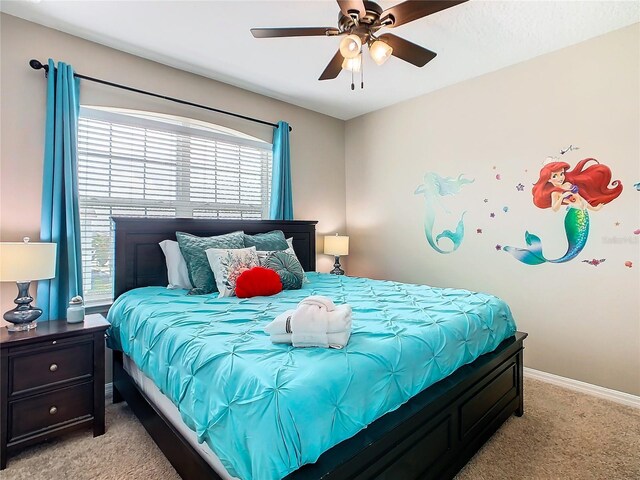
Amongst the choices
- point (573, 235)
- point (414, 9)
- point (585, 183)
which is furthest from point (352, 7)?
point (573, 235)

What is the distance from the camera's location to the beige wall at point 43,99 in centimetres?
237

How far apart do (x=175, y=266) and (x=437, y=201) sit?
8.82 feet

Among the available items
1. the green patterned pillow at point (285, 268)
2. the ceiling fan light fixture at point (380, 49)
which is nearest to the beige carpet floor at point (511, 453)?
the green patterned pillow at point (285, 268)

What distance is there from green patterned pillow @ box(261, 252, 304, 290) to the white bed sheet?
1.16 metres

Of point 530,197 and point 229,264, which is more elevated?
point 530,197

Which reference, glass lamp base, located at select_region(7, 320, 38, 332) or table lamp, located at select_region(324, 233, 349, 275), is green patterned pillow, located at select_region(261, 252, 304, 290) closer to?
table lamp, located at select_region(324, 233, 349, 275)

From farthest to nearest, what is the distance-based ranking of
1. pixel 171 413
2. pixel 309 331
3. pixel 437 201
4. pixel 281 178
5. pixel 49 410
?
pixel 281 178 → pixel 437 201 → pixel 49 410 → pixel 171 413 → pixel 309 331

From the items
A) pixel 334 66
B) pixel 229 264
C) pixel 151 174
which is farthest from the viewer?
pixel 151 174

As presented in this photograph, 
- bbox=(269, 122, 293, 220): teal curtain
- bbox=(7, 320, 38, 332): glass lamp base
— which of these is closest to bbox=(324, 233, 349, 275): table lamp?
bbox=(269, 122, 293, 220): teal curtain

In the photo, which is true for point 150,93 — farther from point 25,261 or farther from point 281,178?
point 25,261

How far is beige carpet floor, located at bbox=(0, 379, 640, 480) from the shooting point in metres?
1.79

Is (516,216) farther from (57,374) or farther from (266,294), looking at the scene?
(57,374)

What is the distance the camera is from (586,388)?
108 inches

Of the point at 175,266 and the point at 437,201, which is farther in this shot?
the point at 437,201
